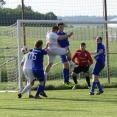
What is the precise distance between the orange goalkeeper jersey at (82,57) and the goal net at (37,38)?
1.07m

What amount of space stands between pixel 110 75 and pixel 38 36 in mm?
3357

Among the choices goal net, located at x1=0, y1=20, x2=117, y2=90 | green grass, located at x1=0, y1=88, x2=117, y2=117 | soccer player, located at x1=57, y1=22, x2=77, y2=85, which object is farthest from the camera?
goal net, located at x1=0, y1=20, x2=117, y2=90

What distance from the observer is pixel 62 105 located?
46.8 ft

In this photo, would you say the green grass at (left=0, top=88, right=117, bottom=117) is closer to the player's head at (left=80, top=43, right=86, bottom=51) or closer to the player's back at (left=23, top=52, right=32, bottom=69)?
the player's back at (left=23, top=52, right=32, bottom=69)

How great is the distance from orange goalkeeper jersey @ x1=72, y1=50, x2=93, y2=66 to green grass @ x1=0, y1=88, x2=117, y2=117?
2.48 metres

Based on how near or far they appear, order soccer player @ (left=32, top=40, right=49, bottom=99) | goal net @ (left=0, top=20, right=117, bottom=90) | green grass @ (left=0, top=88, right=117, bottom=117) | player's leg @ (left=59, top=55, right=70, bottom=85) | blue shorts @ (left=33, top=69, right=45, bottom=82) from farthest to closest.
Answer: goal net @ (left=0, top=20, right=117, bottom=90) < player's leg @ (left=59, top=55, right=70, bottom=85) < blue shorts @ (left=33, top=69, right=45, bottom=82) < soccer player @ (left=32, top=40, right=49, bottom=99) < green grass @ (left=0, top=88, right=117, bottom=117)

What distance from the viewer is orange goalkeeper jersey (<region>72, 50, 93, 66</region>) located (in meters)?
20.4

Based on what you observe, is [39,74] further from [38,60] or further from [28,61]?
[28,61]

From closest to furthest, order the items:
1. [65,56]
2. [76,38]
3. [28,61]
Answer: [28,61]
[65,56]
[76,38]

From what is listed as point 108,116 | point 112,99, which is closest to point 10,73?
point 112,99

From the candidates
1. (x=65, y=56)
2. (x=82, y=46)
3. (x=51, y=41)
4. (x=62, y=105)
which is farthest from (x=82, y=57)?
(x=62, y=105)

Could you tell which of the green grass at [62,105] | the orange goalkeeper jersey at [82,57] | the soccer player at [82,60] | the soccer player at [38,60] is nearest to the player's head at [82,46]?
the soccer player at [82,60]

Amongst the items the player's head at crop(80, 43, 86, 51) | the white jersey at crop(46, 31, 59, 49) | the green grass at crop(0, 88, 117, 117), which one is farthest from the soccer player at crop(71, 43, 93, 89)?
the white jersey at crop(46, 31, 59, 49)

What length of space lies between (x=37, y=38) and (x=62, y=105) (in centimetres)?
770
